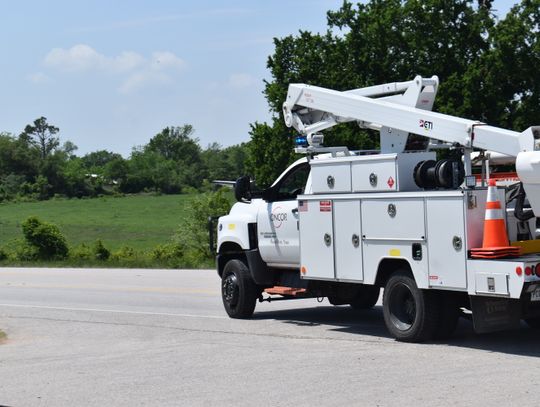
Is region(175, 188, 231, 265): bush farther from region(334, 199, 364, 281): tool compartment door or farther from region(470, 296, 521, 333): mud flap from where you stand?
region(470, 296, 521, 333): mud flap

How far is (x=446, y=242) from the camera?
11953mm

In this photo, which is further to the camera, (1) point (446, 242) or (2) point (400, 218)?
(2) point (400, 218)

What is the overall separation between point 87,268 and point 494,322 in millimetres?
25461

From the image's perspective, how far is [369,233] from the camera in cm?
1315

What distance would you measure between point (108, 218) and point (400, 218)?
97.0m

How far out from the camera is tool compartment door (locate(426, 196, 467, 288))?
38.6ft

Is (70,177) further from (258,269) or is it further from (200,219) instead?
(258,269)

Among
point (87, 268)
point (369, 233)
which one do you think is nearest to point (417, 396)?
point (369, 233)

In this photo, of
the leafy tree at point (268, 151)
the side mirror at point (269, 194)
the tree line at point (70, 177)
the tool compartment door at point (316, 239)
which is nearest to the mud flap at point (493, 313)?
the tool compartment door at point (316, 239)

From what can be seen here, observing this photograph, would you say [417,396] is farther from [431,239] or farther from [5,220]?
[5,220]

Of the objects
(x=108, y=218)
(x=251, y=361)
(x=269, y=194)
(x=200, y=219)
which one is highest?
(x=108, y=218)

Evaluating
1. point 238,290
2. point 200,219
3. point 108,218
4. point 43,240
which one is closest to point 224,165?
point 108,218

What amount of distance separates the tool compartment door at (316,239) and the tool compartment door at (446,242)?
195 cm

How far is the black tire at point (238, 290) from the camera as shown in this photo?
16.1 m
